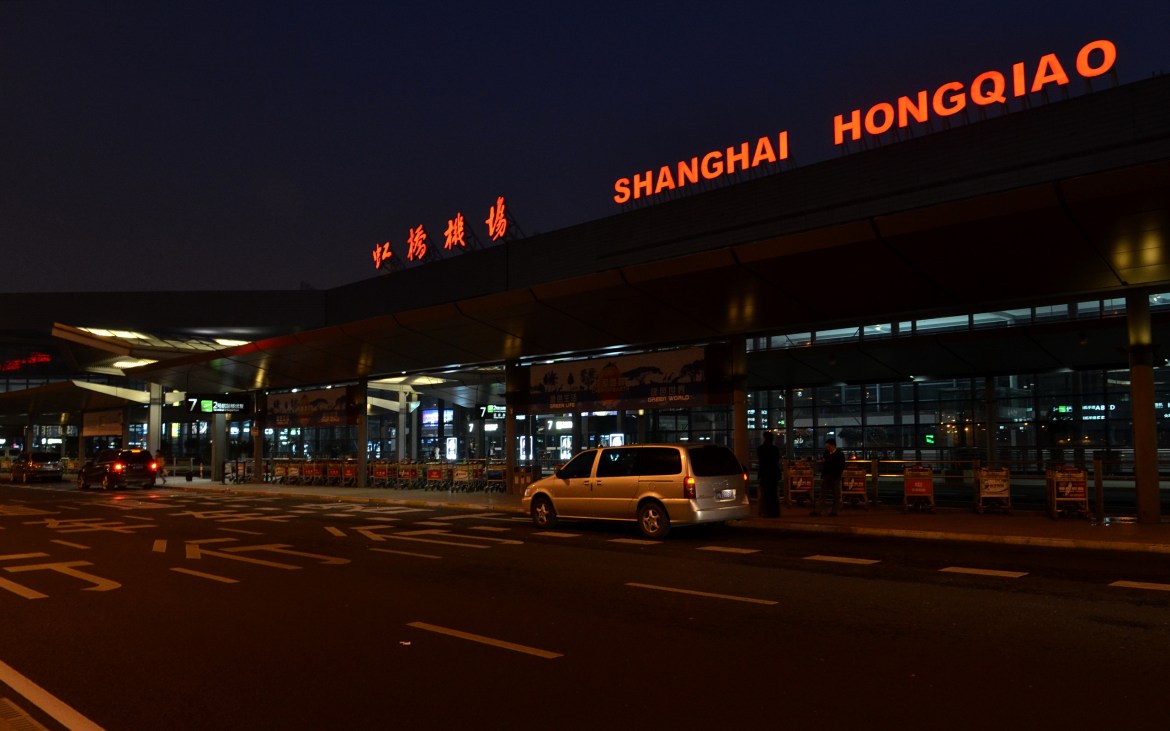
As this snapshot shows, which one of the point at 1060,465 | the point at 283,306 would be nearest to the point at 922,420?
the point at 1060,465

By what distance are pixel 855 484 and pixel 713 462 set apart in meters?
6.64

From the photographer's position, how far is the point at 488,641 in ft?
25.2

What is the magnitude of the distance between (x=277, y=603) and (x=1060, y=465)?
15.6 m

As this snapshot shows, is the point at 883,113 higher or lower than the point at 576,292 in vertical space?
higher

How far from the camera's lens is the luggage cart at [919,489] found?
19.5 metres

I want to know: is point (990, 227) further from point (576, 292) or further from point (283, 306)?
point (283, 306)

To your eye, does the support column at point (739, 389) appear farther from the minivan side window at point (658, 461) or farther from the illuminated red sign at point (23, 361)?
the illuminated red sign at point (23, 361)

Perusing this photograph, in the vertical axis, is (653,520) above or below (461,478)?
below

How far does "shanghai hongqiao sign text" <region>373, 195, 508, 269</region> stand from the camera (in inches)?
1635

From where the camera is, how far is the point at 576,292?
63.9 ft

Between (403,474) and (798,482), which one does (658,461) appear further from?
(403,474)

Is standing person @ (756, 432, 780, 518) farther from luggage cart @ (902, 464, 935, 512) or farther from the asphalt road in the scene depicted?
the asphalt road

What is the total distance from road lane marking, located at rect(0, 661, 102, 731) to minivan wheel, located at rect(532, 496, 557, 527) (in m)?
11.6

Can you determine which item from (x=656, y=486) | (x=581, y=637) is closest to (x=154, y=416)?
(x=656, y=486)
